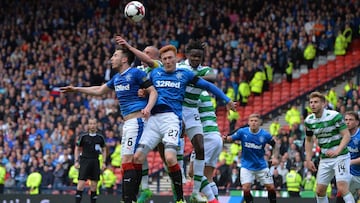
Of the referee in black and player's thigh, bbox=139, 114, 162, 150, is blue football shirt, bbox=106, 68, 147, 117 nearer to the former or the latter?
player's thigh, bbox=139, 114, 162, 150

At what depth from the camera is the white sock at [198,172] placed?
14.9 metres

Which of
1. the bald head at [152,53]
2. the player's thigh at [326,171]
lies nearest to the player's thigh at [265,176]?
the player's thigh at [326,171]

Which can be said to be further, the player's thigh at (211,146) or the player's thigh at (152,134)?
the player's thigh at (211,146)

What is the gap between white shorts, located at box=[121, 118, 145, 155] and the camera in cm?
1452

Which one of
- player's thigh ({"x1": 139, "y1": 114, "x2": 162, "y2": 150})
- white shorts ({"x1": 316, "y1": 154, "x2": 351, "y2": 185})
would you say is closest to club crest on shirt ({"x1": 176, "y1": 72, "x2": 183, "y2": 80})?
player's thigh ({"x1": 139, "y1": 114, "x2": 162, "y2": 150})

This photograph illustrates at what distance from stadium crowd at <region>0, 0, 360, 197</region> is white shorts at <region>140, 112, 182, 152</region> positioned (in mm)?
10769

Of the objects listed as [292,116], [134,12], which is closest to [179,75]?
[134,12]

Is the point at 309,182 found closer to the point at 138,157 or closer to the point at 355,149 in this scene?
the point at 355,149

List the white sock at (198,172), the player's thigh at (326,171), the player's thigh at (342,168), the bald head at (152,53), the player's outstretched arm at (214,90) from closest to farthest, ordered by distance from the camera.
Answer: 1. the player's outstretched arm at (214,90)
2. the white sock at (198,172)
3. the bald head at (152,53)
4. the player's thigh at (342,168)
5. the player's thigh at (326,171)

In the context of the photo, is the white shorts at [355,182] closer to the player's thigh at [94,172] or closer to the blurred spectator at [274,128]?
the player's thigh at [94,172]

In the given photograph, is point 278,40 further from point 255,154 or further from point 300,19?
point 255,154

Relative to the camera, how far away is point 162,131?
46.8ft

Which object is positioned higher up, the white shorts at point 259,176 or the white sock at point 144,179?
the white shorts at point 259,176

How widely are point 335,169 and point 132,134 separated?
3.91 metres
